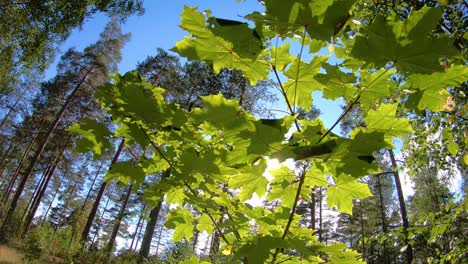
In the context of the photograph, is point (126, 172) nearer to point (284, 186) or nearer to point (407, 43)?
point (284, 186)

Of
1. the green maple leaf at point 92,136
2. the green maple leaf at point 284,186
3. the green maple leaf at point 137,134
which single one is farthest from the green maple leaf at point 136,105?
the green maple leaf at point 284,186

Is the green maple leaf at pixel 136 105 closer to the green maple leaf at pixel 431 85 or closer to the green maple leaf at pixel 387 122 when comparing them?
the green maple leaf at pixel 387 122

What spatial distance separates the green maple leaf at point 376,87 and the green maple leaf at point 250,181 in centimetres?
36

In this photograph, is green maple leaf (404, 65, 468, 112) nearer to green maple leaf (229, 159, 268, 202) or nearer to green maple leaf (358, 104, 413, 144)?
green maple leaf (358, 104, 413, 144)

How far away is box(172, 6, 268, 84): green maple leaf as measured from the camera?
30.5 inches

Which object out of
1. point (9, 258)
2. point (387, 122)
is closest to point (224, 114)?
point (387, 122)

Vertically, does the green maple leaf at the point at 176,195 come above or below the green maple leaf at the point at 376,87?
below

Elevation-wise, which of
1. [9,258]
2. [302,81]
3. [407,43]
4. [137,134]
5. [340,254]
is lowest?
[9,258]

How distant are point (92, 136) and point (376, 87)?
103 cm

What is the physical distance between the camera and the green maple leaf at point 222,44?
775mm

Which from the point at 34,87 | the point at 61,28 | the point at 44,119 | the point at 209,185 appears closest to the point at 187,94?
the point at 61,28

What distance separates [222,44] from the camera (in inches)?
35.3

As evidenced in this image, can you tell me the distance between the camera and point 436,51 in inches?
27.4

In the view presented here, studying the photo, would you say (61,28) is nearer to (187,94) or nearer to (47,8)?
(47,8)
